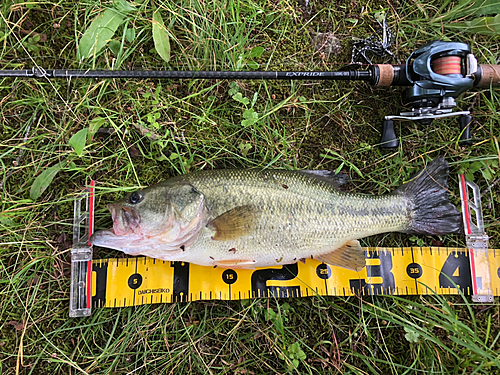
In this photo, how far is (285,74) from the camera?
2.77m

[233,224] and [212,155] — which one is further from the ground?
[212,155]

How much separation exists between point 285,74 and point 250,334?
98.5 inches

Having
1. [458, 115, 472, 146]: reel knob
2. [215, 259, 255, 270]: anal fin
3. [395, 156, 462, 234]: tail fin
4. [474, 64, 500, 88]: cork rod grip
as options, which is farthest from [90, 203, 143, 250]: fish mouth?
[474, 64, 500, 88]: cork rod grip

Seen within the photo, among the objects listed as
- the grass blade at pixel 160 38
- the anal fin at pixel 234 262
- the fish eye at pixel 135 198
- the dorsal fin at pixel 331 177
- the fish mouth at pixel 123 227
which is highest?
the grass blade at pixel 160 38

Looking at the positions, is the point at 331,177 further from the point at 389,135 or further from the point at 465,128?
the point at 465,128

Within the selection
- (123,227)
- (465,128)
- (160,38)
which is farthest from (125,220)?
(465,128)

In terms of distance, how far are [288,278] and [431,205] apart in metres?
1.57

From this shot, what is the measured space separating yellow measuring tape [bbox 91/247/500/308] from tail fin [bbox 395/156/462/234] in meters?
0.28

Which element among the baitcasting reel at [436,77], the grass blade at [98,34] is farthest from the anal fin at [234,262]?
the grass blade at [98,34]

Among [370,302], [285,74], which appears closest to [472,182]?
[370,302]

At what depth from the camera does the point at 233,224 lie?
242 cm

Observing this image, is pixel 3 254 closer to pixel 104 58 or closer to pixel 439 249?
pixel 104 58

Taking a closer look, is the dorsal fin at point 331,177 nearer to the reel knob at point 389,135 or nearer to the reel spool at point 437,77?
the reel knob at point 389,135

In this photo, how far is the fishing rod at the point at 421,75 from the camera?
2619 mm
